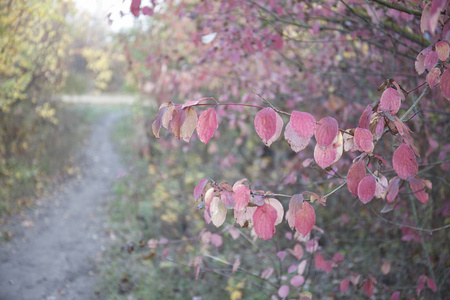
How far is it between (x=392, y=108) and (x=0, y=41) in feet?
17.7

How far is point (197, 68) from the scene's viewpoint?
424 centimetres

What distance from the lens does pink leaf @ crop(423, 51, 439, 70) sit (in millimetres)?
1245

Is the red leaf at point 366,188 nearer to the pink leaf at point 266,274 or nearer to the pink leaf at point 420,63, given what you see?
the pink leaf at point 420,63

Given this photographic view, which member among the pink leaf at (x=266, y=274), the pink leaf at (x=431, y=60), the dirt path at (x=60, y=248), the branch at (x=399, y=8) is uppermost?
the branch at (x=399, y=8)

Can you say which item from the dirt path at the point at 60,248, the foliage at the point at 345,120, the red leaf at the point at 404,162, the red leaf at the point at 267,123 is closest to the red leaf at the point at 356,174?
the foliage at the point at 345,120

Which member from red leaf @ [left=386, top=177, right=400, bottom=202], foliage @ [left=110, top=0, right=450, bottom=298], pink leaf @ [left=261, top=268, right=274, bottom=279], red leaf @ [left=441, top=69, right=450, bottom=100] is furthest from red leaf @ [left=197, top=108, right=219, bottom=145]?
pink leaf @ [left=261, top=268, right=274, bottom=279]

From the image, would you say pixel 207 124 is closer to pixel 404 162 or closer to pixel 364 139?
pixel 364 139

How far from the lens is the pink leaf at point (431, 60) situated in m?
1.25

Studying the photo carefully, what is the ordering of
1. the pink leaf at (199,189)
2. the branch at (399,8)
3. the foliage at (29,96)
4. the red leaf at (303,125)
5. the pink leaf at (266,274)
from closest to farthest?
1. the red leaf at (303,125)
2. the pink leaf at (199,189)
3. the branch at (399,8)
4. the pink leaf at (266,274)
5. the foliage at (29,96)

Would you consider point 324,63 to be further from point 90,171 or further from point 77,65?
point 77,65

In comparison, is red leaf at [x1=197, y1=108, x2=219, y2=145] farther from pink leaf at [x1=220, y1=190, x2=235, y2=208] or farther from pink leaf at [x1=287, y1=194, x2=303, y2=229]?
pink leaf at [x1=287, y1=194, x2=303, y2=229]

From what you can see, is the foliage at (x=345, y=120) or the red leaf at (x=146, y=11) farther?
the red leaf at (x=146, y=11)

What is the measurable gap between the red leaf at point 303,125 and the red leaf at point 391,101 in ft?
1.04

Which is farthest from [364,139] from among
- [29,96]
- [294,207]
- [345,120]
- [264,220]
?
[29,96]
